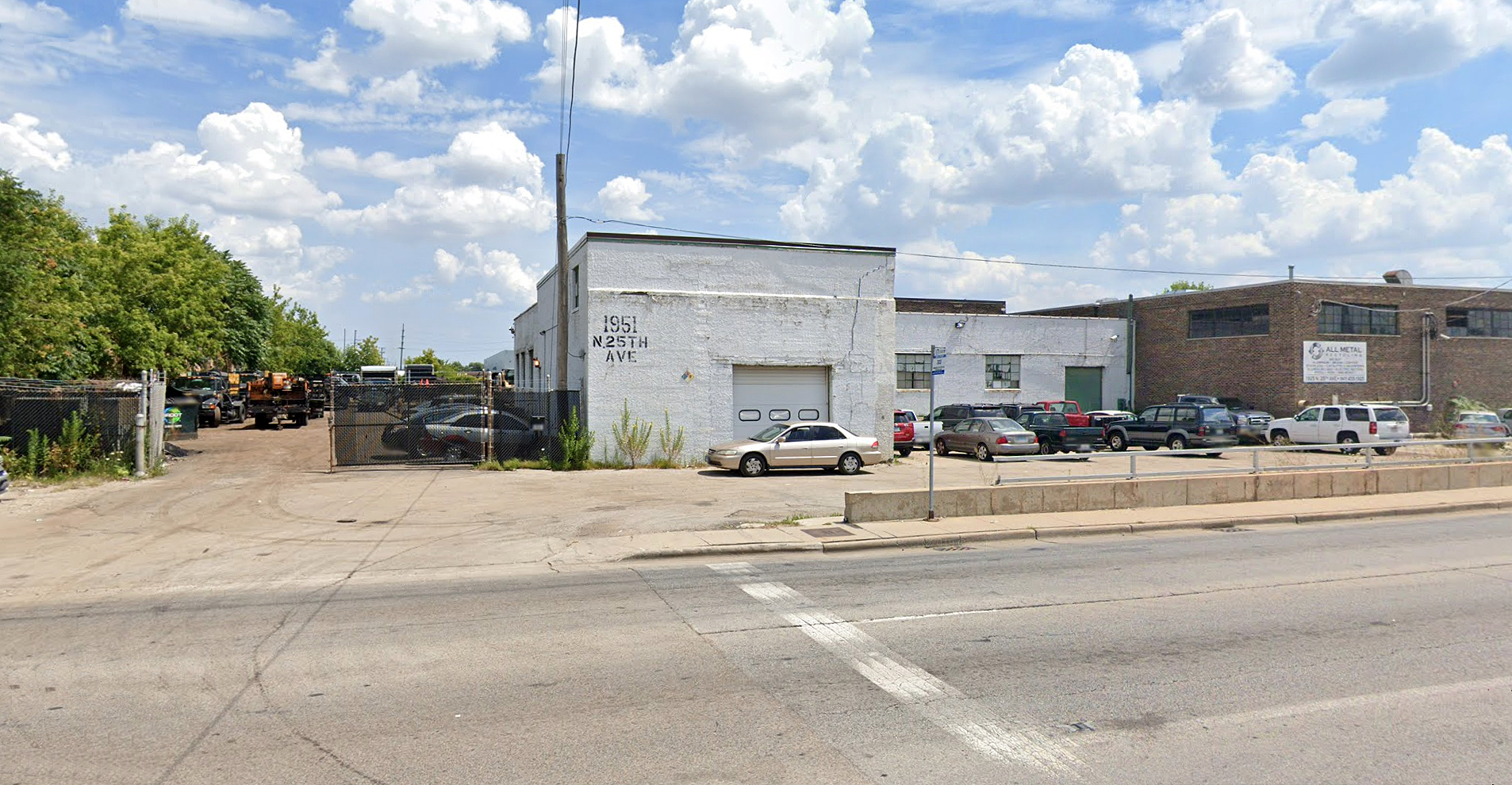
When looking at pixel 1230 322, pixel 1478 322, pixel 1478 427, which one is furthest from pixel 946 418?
pixel 1478 322

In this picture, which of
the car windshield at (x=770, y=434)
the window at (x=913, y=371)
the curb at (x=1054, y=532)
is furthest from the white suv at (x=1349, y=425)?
the car windshield at (x=770, y=434)

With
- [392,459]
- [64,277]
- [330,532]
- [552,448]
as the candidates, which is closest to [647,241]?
[552,448]

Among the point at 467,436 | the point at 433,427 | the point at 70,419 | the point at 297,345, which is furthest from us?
the point at 297,345

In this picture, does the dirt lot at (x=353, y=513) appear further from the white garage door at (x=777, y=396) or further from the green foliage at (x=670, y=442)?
the white garage door at (x=777, y=396)

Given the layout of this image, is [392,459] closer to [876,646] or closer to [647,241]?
[647,241]

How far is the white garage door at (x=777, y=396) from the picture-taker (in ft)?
83.0

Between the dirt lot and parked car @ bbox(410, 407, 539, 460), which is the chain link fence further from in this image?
parked car @ bbox(410, 407, 539, 460)

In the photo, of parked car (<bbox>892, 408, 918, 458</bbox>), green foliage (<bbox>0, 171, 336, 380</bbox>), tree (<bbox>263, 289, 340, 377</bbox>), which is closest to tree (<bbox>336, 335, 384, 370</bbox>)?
tree (<bbox>263, 289, 340, 377</bbox>)

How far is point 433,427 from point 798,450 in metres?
8.99

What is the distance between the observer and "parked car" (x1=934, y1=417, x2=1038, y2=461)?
27234mm

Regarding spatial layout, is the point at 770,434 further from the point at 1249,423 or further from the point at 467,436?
the point at 1249,423

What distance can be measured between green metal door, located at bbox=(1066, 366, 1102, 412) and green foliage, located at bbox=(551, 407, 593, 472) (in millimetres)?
28988

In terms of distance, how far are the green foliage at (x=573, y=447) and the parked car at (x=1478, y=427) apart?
87.6 feet

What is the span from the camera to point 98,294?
30.5 metres
